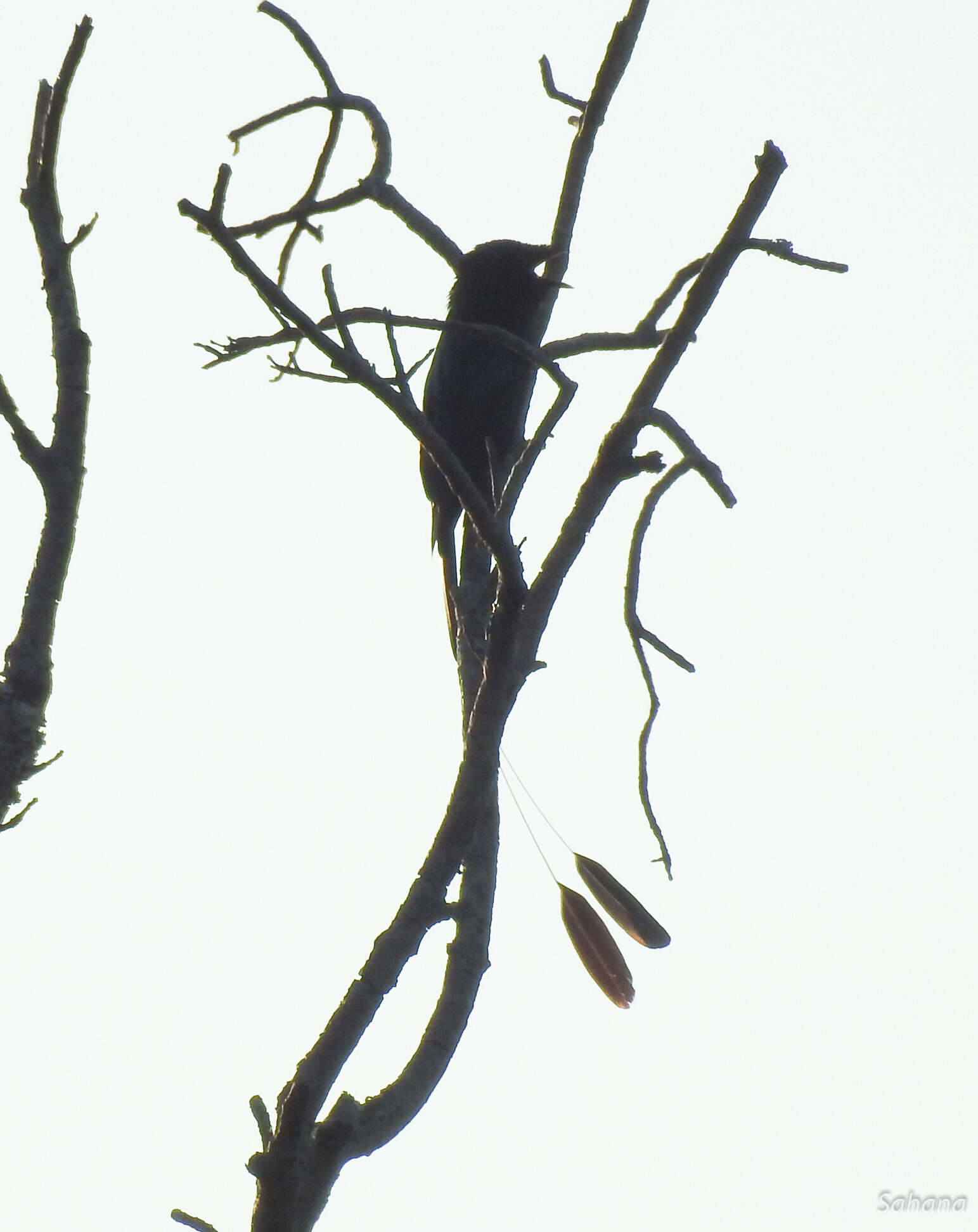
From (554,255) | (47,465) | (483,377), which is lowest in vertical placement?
(47,465)

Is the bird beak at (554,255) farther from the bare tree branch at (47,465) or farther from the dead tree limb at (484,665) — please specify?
the bare tree branch at (47,465)

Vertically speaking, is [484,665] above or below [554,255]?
below

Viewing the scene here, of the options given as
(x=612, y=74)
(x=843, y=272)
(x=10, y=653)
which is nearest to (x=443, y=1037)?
(x=10, y=653)

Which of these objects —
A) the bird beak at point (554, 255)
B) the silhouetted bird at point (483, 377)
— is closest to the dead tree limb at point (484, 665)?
the bird beak at point (554, 255)

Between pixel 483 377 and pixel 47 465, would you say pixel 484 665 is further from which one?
pixel 483 377

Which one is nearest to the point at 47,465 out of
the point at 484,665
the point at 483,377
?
the point at 484,665

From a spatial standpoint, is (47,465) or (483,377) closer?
(47,465)

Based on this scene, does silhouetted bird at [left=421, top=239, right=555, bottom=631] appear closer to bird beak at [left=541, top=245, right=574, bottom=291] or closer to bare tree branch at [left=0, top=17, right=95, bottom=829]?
bird beak at [left=541, top=245, right=574, bottom=291]

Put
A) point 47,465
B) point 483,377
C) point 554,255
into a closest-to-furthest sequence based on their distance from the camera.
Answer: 1. point 47,465
2. point 554,255
3. point 483,377
